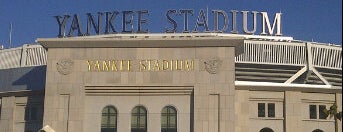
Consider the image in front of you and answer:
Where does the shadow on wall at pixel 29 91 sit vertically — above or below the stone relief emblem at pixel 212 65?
below

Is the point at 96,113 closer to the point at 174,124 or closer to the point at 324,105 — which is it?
the point at 174,124

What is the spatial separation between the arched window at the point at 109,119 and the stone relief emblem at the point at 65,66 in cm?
545

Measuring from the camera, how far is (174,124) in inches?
2505

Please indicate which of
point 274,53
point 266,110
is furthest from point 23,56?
point 266,110

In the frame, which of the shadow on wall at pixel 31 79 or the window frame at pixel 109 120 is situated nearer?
the window frame at pixel 109 120

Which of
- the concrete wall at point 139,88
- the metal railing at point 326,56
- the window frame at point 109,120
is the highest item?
the metal railing at point 326,56

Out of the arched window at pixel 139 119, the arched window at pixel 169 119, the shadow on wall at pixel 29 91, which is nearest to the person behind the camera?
the arched window at pixel 169 119

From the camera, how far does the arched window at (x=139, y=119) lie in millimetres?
63750

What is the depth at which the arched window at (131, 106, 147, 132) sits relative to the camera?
63.8 metres

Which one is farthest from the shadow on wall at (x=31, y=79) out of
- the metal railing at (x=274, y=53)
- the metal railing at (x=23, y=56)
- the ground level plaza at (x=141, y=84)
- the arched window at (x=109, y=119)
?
the metal railing at (x=274, y=53)

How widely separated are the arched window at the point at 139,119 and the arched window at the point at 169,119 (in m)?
1.84

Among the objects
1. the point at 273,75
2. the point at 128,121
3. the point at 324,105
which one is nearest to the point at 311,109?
the point at 324,105

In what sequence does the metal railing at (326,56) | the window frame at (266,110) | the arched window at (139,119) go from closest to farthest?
the arched window at (139,119) < the window frame at (266,110) < the metal railing at (326,56)

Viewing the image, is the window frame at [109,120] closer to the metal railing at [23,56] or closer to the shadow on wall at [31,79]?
the shadow on wall at [31,79]
